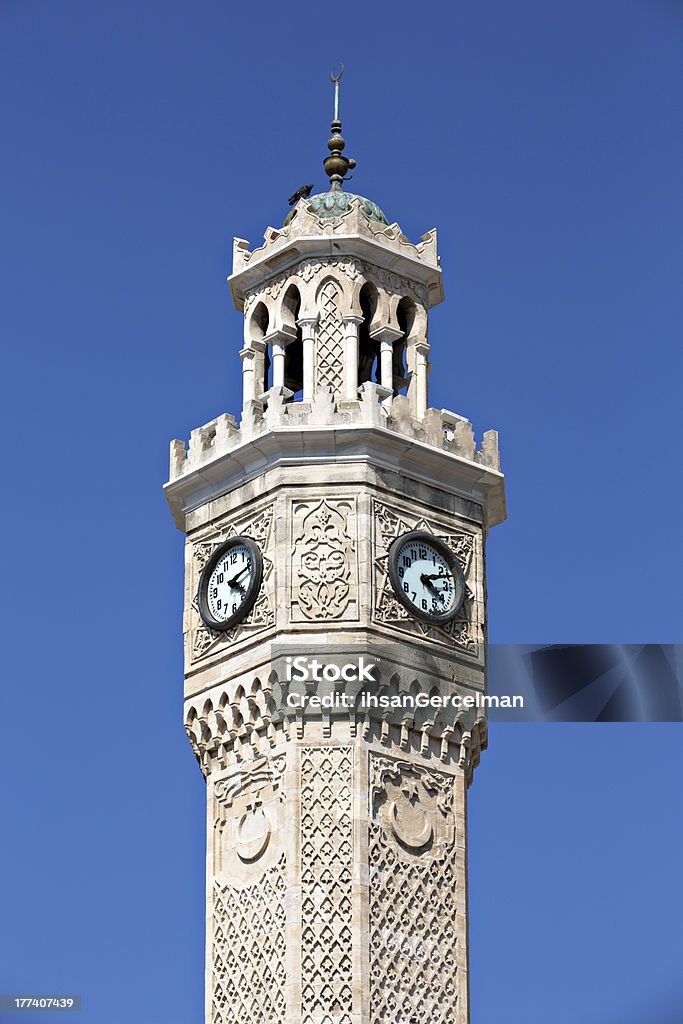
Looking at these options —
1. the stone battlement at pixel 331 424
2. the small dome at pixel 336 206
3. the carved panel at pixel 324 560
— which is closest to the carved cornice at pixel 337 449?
the stone battlement at pixel 331 424

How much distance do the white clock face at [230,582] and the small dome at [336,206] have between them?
5406 mm

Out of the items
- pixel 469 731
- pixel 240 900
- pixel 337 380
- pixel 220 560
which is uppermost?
pixel 337 380

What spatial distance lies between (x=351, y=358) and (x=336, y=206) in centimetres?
262

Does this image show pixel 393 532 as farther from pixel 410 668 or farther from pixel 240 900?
pixel 240 900

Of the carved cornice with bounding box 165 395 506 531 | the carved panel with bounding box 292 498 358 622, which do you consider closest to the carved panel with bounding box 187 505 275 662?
the carved panel with bounding box 292 498 358 622

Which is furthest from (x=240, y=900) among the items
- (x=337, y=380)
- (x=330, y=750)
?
(x=337, y=380)

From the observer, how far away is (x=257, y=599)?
131ft

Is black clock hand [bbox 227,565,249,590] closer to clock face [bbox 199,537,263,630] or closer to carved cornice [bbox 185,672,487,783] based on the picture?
clock face [bbox 199,537,263,630]

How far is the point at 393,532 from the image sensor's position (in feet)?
131

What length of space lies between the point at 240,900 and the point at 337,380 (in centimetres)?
773

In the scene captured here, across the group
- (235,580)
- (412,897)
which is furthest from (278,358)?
(412,897)

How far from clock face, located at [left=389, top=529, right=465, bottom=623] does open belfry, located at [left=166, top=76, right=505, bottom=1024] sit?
0.04 metres

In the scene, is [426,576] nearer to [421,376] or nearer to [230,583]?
[230,583]

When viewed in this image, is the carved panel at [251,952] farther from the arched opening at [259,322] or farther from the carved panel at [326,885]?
the arched opening at [259,322]
